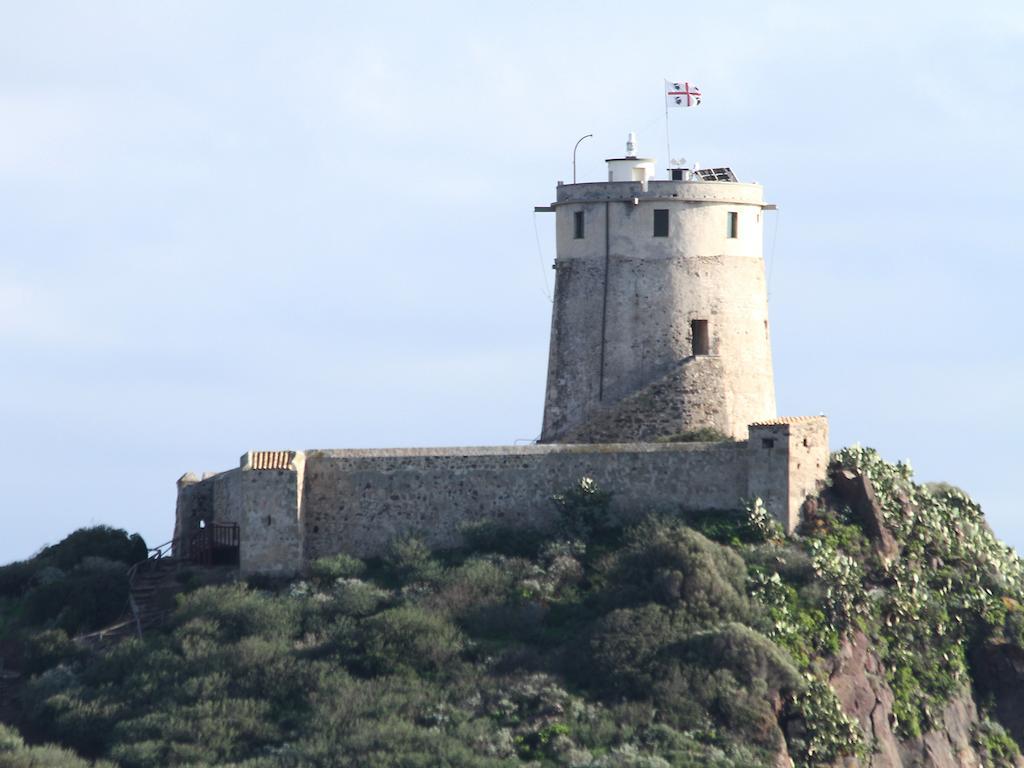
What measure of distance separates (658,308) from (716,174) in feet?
11.8

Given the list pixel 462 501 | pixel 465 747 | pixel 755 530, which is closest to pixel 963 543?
pixel 755 530

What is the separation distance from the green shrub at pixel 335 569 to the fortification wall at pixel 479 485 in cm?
82

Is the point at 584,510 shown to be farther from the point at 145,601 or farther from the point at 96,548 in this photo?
the point at 96,548

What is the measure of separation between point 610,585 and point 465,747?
19.7 ft

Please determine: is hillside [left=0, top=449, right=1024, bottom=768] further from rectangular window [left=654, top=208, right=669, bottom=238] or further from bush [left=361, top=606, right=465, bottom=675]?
rectangular window [left=654, top=208, right=669, bottom=238]

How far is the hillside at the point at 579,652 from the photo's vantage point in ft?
157

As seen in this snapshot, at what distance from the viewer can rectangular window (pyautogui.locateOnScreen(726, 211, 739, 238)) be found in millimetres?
58375

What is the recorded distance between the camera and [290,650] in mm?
50531

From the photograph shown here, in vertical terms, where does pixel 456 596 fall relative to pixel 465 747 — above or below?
above

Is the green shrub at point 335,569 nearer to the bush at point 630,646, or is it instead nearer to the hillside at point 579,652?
the hillside at point 579,652

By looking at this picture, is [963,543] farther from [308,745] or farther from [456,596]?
[308,745]

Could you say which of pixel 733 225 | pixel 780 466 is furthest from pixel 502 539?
pixel 733 225

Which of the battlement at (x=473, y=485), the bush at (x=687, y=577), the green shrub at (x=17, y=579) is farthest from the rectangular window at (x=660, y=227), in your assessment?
the green shrub at (x=17, y=579)

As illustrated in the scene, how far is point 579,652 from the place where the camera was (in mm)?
49625
